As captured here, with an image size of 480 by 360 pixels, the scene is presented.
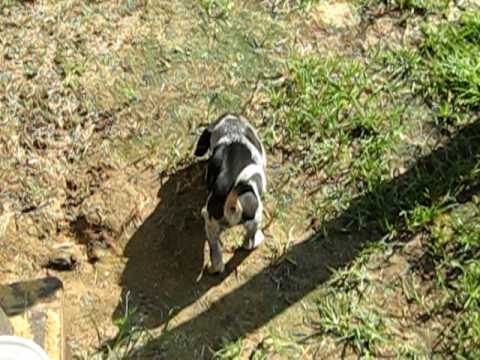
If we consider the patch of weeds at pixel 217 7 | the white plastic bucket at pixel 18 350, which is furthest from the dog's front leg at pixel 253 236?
the patch of weeds at pixel 217 7

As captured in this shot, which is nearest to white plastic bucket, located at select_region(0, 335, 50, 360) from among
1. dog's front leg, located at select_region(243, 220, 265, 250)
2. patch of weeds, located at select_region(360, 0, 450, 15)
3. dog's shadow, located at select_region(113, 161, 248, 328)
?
dog's shadow, located at select_region(113, 161, 248, 328)

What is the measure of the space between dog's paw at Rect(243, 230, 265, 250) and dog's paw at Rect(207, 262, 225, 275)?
0.63 feet

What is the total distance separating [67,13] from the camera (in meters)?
6.21

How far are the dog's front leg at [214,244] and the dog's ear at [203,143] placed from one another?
2.04 feet

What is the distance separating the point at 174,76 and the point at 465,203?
2.17 m

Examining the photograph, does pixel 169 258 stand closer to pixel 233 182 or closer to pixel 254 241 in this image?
pixel 254 241

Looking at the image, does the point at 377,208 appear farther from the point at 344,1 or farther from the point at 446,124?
the point at 344,1

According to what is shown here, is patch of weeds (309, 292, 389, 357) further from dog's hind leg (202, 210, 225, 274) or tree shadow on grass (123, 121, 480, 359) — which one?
dog's hind leg (202, 210, 225, 274)


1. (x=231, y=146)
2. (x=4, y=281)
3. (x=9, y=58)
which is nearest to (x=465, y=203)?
(x=231, y=146)

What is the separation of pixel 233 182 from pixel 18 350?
1732mm

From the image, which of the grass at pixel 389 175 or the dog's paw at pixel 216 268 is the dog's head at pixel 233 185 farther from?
the grass at pixel 389 175

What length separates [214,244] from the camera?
4891 mm

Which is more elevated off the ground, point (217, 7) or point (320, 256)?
point (217, 7)

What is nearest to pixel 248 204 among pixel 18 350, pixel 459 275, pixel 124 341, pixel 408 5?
pixel 124 341
